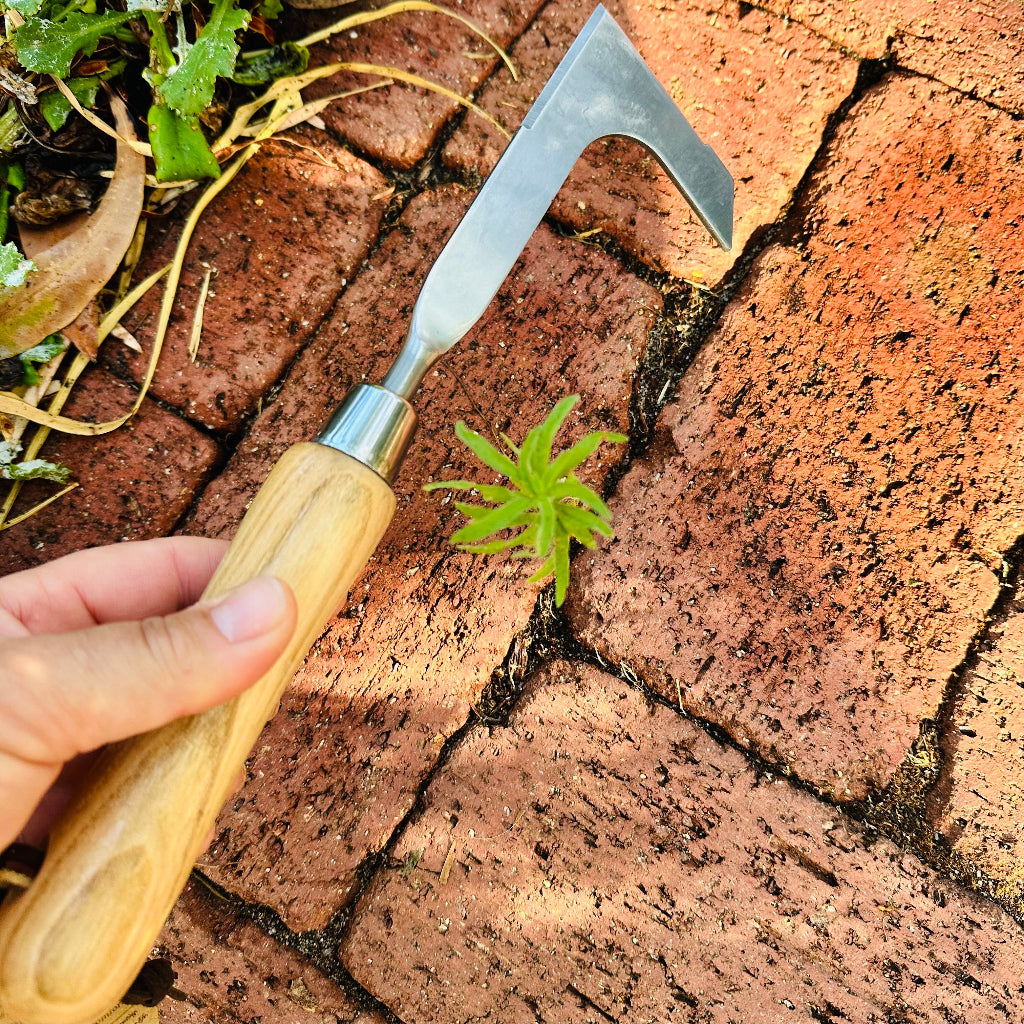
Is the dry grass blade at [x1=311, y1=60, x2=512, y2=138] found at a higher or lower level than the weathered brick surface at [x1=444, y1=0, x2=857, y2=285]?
lower

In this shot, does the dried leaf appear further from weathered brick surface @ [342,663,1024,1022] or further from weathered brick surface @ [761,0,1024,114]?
weathered brick surface @ [761,0,1024,114]

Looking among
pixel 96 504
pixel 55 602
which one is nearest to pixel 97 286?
pixel 96 504

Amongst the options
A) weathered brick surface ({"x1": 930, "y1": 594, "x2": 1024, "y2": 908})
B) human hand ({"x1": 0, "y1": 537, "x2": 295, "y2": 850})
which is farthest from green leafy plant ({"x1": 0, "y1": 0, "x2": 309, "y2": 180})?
weathered brick surface ({"x1": 930, "y1": 594, "x2": 1024, "y2": 908})

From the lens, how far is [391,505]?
2.75 ft

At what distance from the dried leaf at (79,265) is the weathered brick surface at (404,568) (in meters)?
0.31

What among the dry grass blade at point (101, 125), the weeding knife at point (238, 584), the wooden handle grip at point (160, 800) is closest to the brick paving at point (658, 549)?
the dry grass blade at point (101, 125)

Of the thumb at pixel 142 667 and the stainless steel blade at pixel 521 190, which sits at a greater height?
the stainless steel blade at pixel 521 190

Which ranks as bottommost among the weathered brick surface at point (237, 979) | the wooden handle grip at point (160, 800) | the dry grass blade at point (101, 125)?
the weathered brick surface at point (237, 979)

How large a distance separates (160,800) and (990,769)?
1.09 m

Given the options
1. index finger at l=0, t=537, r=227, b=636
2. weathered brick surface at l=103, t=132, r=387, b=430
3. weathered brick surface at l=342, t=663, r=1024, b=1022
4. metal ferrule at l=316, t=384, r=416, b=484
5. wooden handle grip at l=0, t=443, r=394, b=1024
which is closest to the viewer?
wooden handle grip at l=0, t=443, r=394, b=1024

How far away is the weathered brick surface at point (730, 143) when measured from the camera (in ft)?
4.08

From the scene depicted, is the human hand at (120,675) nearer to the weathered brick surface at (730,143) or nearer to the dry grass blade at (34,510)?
the dry grass blade at (34,510)

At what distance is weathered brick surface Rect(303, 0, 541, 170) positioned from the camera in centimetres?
126

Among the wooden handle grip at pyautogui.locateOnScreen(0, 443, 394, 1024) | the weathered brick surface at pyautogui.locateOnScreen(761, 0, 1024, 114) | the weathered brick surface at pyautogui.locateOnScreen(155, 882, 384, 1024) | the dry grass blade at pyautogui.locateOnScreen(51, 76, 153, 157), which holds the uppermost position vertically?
the weathered brick surface at pyautogui.locateOnScreen(761, 0, 1024, 114)
